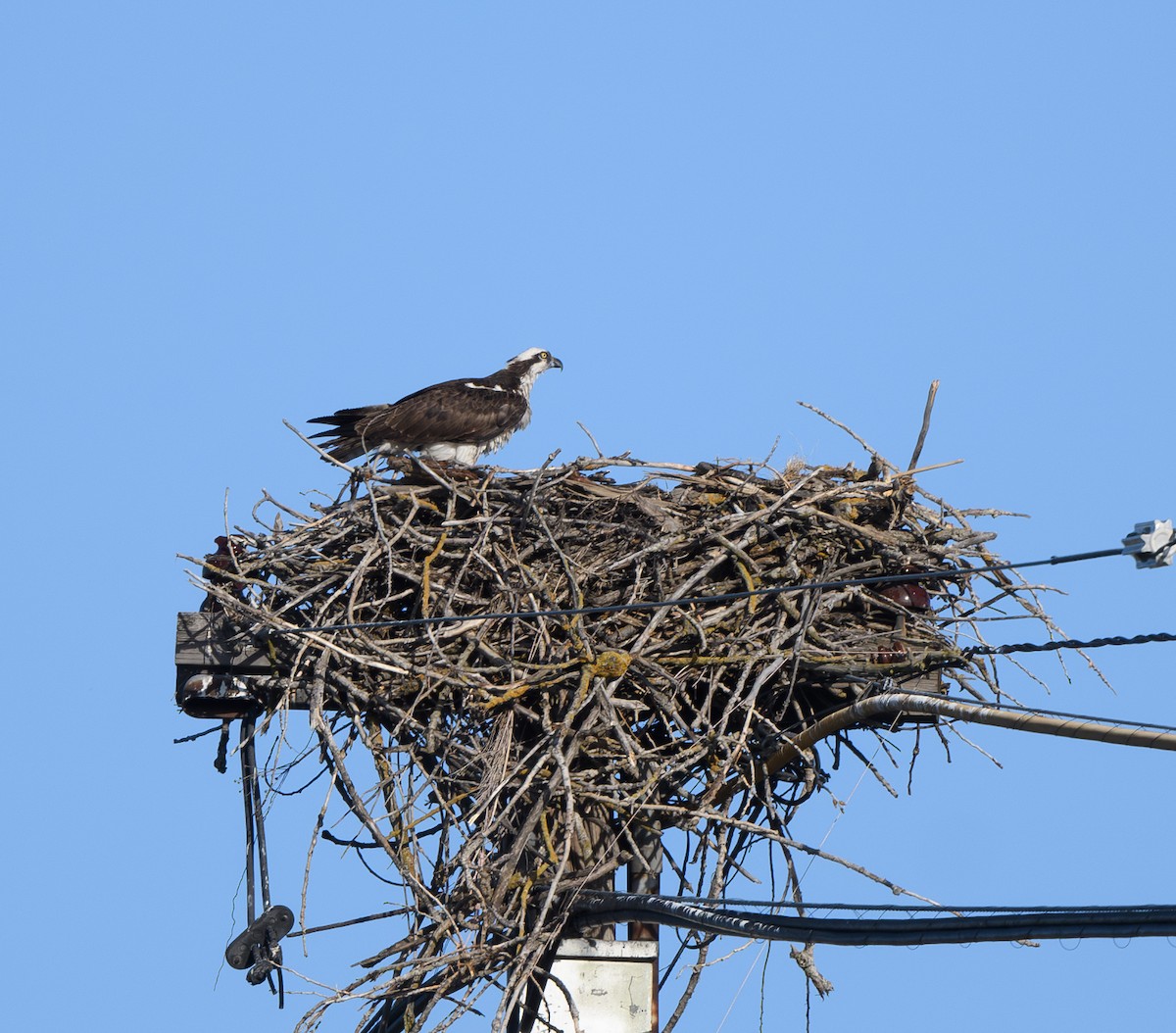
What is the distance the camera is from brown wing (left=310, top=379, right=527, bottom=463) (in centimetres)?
1162

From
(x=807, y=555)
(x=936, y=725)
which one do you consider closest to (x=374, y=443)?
(x=807, y=555)

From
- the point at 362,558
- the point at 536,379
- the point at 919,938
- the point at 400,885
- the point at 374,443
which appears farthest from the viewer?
the point at 536,379

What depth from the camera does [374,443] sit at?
11.6m

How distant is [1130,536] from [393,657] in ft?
14.4

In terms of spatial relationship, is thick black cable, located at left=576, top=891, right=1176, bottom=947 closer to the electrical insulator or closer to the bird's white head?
the electrical insulator

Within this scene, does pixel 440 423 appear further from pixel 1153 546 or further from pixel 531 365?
pixel 1153 546

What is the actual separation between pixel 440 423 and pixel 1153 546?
6.39 m

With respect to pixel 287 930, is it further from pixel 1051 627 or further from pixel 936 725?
pixel 1051 627

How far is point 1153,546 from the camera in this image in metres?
6.18

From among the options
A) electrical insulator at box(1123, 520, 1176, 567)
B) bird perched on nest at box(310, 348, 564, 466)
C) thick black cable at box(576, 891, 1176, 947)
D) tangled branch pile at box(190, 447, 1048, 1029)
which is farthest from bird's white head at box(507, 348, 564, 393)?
electrical insulator at box(1123, 520, 1176, 567)

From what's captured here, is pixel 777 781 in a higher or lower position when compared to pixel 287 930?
higher

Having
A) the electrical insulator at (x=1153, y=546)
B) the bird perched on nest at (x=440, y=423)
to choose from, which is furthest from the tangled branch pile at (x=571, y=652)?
the electrical insulator at (x=1153, y=546)

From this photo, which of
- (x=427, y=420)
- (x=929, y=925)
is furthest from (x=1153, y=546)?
(x=427, y=420)

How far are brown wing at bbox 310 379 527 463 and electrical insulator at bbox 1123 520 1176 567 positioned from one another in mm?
6216
